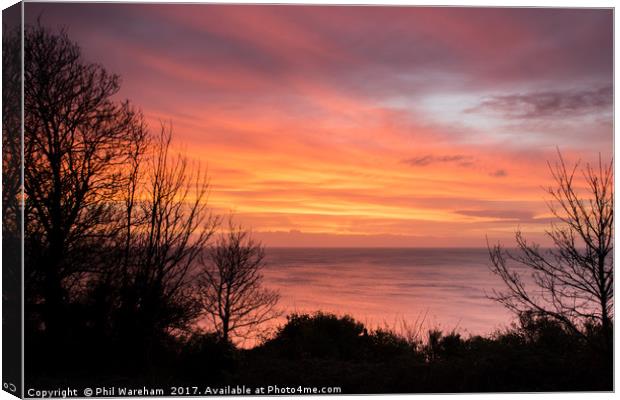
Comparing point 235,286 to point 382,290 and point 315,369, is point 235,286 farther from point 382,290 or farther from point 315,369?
point 382,290

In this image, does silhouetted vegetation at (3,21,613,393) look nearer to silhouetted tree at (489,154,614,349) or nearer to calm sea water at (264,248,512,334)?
silhouetted tree at (489,154,614,349)

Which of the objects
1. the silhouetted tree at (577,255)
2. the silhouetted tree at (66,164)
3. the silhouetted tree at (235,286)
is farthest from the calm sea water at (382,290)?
the silhouetted tree at (66,164)

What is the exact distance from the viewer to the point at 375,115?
717cm

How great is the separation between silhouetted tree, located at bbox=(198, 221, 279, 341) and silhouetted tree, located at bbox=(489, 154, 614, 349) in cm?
417

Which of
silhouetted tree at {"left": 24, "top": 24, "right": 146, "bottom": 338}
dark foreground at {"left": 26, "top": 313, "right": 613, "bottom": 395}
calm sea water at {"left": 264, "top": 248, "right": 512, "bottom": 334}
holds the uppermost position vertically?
silhouetted tree at {"left": 24, "top": 24, "right": 146, "bottom": 338}

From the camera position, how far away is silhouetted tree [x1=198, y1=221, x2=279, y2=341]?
365 inches

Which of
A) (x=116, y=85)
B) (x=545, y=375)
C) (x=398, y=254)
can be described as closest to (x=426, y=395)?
(x=545, y=375)

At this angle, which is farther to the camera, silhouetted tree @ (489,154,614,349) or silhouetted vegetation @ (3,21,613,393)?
silhouetted tree @ (489,154,614,349)

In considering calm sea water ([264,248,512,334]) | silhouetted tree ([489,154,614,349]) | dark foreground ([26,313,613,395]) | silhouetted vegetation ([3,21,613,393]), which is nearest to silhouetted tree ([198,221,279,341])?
calm sea water ([264,248,512,334])

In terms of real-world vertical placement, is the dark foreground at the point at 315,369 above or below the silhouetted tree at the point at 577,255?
below

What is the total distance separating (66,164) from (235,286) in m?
4.80

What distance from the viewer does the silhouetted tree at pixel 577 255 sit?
20.8 ft

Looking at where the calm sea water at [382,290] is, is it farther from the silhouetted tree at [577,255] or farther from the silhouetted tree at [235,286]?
the silhouetted tree at [577,255]

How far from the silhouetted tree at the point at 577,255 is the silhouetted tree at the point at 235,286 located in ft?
13.7
